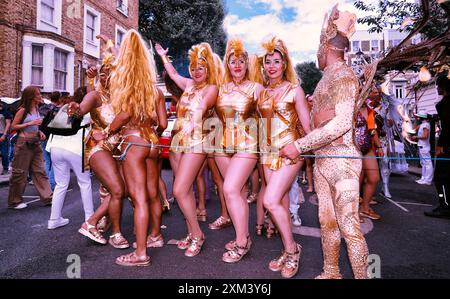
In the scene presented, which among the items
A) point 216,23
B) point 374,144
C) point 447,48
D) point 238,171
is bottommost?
point 238,171

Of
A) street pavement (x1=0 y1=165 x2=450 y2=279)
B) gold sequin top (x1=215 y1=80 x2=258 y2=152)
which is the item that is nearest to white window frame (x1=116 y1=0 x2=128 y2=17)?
street pavement (x1=0 y1=165 x2=450 y2=279)

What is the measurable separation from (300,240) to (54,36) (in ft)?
50.2

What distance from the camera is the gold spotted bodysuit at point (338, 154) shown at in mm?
2424

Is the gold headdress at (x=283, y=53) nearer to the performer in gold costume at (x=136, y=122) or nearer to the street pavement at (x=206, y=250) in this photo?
the performer in gold costume at (x=136, y=122)

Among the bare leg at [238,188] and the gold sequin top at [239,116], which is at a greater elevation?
the gold sequin top at [239,116]

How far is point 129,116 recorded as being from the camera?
328cm

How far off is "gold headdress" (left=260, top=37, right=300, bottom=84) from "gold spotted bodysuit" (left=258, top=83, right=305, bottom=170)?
0.18m

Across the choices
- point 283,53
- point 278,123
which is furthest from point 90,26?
point 278,123

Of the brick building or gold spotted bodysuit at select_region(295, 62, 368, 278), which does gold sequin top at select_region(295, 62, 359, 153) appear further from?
the brick building

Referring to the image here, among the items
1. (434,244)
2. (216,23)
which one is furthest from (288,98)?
(216,23)

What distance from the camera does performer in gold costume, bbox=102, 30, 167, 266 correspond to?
3207mm

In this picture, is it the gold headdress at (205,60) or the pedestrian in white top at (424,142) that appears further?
the pedestrian in white top at (424,142)

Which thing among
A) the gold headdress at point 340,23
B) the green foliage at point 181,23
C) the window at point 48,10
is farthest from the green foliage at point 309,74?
the gold headdress at point 340,23
